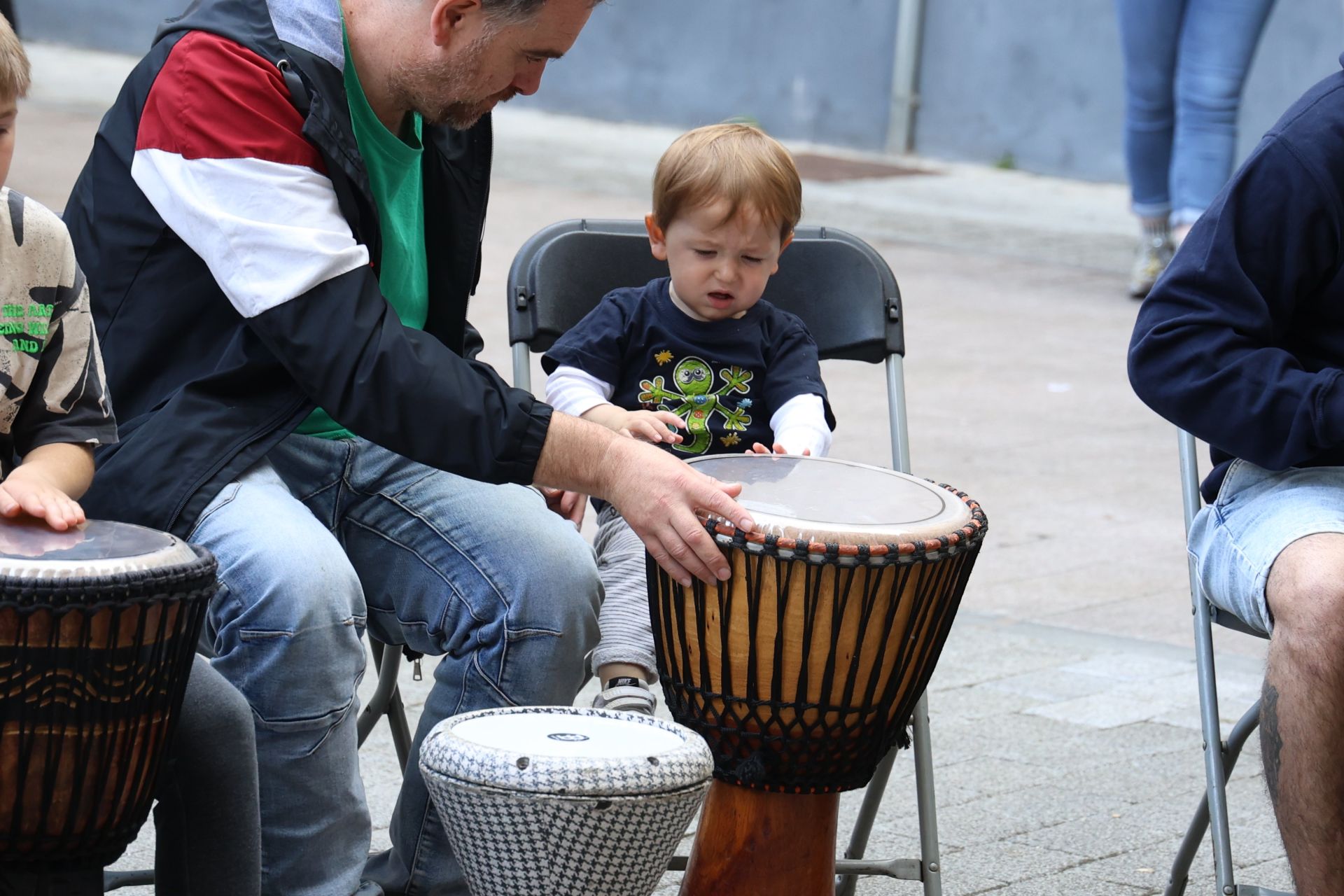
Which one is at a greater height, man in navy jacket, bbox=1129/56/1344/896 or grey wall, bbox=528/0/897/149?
man in navy jacket, bbox=1129/56/1344/896

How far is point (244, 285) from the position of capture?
228 centimetres

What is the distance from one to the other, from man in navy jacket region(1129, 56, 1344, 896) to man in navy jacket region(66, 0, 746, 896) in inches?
27.8

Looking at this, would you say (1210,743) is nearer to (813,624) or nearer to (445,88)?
(813,624)

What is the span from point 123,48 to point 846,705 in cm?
1381

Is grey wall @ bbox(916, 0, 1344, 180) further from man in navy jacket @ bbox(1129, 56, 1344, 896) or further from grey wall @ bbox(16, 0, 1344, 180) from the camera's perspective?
man in navy jacket @ bbox(1129, 56, 1344, 896)

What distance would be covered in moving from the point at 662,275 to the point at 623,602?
610 millimetres

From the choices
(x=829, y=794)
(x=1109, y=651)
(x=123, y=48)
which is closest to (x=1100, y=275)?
(x=1109, y=651)

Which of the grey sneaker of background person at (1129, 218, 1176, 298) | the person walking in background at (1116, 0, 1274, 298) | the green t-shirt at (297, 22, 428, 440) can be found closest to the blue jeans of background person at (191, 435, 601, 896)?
the green t-shirt at (297, 22, 428, 440)

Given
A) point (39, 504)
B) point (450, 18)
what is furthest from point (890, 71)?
point (39, 504)

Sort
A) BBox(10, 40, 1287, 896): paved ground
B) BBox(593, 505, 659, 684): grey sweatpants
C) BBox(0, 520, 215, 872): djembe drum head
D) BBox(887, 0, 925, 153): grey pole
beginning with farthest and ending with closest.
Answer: BBox(887, 0, 925, 153): grey pole
BBox(10, 40, 1287, 896): paved ground
BBox(593, 505, 659, 684): grey sweatpants
BBox(0, 520, 215, 872): djembe drum head

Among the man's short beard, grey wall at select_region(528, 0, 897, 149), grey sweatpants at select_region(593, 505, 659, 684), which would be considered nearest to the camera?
the man's short beard

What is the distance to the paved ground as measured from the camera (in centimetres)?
321

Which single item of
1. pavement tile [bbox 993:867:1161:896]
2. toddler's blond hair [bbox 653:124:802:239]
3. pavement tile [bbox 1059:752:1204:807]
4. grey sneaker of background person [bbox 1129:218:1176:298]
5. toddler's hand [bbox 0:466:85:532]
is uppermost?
toddler's blond hair [bbox 653:124:802:239]

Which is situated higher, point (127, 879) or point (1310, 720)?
point (1310, 720)
